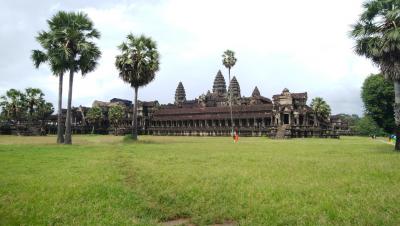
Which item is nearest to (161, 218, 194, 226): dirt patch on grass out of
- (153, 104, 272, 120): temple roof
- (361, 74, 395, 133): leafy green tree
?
(361, 74, 395, 133): leafy green tree

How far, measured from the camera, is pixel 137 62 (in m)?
38.9

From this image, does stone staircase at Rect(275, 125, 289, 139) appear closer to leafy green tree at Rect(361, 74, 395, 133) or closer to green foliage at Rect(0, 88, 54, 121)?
leafy green tree at Rect(361, 74, 395, 133)

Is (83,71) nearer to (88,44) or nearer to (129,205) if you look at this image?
(88,44)

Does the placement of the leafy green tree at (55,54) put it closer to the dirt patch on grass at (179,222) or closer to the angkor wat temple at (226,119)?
the dirt patch on grass at (179,222)

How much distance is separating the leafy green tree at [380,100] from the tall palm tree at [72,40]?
→ 41.3 metres

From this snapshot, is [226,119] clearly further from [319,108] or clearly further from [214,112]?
[319,108]

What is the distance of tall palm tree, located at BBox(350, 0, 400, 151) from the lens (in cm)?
2355

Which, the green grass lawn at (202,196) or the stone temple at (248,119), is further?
the stone temple at (248,119)

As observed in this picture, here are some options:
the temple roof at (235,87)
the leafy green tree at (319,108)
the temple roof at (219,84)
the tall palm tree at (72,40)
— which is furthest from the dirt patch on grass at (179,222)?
the temple roof at (219,84)

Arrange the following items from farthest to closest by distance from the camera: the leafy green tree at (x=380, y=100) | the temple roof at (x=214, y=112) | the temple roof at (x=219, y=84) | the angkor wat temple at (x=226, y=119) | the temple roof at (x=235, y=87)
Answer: the temple roof at (x=219, y=84) < the temple roof at (x=235, y=87) < the temple roof at (x=214, y=112) < the angkor wat temple at (x=226, y=119) < the leafy green tree at (x=380, y=100)

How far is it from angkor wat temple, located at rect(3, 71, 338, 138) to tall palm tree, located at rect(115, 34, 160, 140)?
3163cm

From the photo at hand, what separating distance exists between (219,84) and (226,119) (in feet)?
162

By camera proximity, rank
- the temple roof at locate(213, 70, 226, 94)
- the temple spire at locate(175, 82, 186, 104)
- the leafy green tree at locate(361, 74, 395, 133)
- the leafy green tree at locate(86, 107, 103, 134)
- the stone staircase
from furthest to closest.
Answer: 1. the temple spire at locate(175, 82, 186, 104)
2. the temple roof at locate(213, 70, 226, 94)
3. the leafy green tree at locate(86, 107, 103, 134)
4. the stone staircase
5. the leafy green tree at locate(361, 74, 395, 133)

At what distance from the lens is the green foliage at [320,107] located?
72.0 metres
